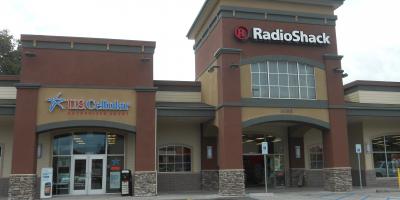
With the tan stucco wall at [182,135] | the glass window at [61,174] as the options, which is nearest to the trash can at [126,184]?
the glass window at [61,174]

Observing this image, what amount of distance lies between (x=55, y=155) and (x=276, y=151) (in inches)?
542

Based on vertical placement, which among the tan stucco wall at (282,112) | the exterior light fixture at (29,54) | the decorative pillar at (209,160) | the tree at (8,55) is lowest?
the decorative pillar at (209,160)

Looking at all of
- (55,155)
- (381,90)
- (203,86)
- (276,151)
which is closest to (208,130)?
(203,86)

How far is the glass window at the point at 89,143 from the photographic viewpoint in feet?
76.4

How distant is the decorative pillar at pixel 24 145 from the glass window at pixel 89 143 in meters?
2.62

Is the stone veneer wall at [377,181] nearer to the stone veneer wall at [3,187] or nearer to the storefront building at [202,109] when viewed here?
the storefront building at [202,109]

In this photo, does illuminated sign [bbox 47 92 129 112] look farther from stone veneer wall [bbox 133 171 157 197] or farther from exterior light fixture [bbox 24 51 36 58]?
stone veneer wall [bbox 133 171 157 197]

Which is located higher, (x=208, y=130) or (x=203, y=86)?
(x=203, y=86)

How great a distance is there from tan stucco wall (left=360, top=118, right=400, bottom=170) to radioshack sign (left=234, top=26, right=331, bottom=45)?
6195 mm

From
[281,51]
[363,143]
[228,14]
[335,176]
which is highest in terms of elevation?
[228,14]

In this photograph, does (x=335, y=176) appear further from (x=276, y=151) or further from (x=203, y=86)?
(x=203, y=86)

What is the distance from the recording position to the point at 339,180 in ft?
76.9

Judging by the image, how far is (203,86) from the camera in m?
26.6

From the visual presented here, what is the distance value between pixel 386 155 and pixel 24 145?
2143cm
